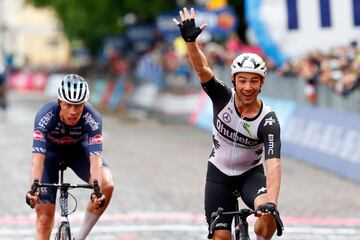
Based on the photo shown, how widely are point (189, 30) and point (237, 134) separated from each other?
885mm

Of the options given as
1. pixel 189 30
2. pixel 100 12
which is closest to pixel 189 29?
pixel 189 30

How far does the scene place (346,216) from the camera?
14172mm

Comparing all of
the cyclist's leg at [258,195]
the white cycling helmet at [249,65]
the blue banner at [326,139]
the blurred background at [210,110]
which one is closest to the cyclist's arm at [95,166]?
the cyclist's leg at [258,195]

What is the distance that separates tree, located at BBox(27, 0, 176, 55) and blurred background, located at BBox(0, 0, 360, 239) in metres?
0.08

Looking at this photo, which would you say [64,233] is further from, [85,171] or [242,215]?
[242,215]

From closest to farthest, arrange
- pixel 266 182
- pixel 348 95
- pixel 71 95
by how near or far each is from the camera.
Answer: pixel 266 182 < pixel 71 95 < pixel 348 95

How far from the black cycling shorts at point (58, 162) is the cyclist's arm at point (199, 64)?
6.67 feet

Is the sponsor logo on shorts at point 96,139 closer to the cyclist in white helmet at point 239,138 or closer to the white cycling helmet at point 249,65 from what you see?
the cyclist in white helmet at point 239,138

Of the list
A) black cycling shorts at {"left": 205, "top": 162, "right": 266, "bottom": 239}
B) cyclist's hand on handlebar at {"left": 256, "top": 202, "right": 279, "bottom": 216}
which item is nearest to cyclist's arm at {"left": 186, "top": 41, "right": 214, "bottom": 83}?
black cycling shorts at {"left": 205, "top": 162, "right": 266, "bottom": 239}

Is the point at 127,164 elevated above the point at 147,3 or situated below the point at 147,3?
below

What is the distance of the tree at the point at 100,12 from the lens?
133 ft

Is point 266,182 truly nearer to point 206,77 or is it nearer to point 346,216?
point 206,77

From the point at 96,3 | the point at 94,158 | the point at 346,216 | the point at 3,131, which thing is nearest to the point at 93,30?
the point at 96,3

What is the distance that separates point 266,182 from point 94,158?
1930 millimetres
